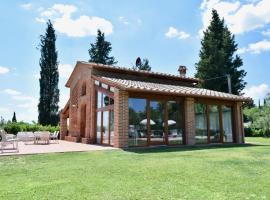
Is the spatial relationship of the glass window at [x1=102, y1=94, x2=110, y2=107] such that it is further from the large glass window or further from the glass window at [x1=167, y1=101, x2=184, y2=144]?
the glass window at [x1=167, y1=101, x2=184, y2=144]

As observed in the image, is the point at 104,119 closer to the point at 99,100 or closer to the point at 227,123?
the point at 99,100

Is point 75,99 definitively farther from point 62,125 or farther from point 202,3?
point 202,3

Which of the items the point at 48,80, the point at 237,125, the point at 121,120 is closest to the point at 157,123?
the point at 121,120

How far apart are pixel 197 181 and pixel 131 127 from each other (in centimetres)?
844

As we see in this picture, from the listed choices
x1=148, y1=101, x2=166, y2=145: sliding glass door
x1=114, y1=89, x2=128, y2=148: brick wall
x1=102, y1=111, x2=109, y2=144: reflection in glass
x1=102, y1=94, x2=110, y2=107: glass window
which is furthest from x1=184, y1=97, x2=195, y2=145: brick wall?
x1=102, y1=111, x2=109, y2=144: reflection in glass

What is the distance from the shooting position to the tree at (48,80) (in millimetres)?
38031

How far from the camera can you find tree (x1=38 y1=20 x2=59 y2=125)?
38031 millimetres

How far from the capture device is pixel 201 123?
17.0 metres

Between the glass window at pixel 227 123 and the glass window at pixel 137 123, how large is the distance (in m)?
6.70

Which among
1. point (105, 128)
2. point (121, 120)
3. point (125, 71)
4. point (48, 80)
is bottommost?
point (105, 128)

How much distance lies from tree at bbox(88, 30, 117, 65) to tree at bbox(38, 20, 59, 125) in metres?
7.63

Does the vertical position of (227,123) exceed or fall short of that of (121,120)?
it falls short

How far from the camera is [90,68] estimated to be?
18.9m

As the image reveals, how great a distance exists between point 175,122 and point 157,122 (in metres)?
1.51
